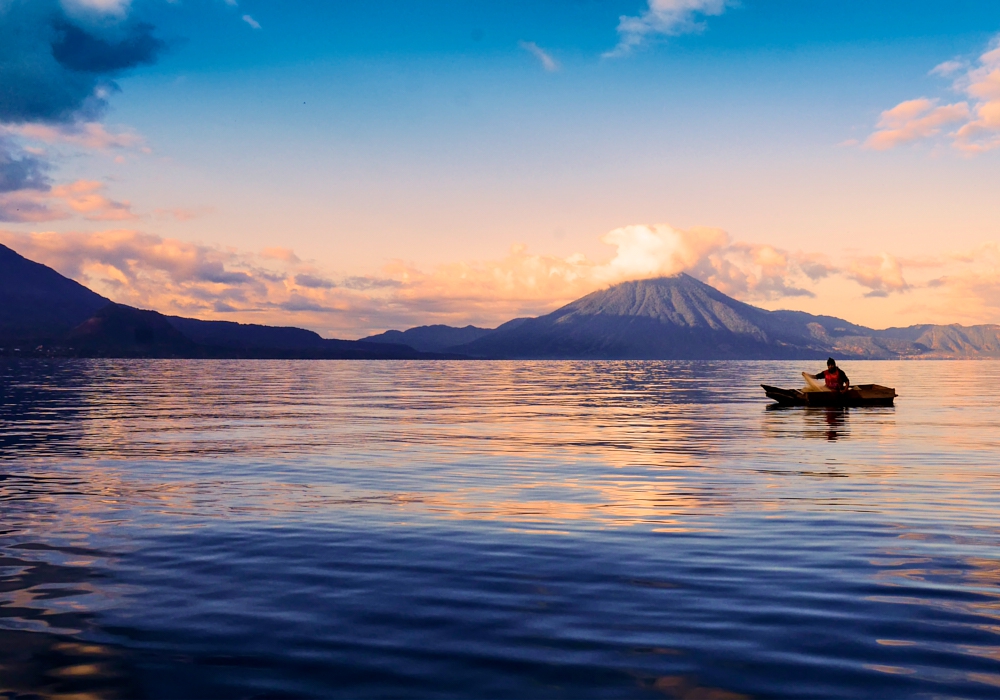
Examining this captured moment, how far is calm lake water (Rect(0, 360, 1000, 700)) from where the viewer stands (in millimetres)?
7391

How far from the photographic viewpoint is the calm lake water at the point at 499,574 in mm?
7391

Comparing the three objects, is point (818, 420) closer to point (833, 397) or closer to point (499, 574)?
point (833, 397)

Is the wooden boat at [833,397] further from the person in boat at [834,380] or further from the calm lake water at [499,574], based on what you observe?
the calm lake water at [499,574]

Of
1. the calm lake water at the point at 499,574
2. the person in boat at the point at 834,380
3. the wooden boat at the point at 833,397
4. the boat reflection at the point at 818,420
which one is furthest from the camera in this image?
the person in boat at the point at 834,380

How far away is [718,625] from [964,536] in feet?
23.6

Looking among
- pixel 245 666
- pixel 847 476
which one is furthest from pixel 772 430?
pixel 245 666

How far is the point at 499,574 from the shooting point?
10.9 m

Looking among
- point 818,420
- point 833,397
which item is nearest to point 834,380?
point 833,397

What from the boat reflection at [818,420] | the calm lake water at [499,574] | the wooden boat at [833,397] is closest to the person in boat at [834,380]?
the wooden boat at [833,397]

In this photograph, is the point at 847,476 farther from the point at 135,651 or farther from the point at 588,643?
the point at 135,651

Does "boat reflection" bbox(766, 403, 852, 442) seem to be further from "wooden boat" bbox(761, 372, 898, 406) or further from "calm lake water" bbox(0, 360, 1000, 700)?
"calm lake water" bbox(0, 360, 1000, 700)

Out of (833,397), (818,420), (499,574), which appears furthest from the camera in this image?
(833,397)

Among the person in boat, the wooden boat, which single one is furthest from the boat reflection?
the person in boat

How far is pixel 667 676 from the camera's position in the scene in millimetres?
7277
